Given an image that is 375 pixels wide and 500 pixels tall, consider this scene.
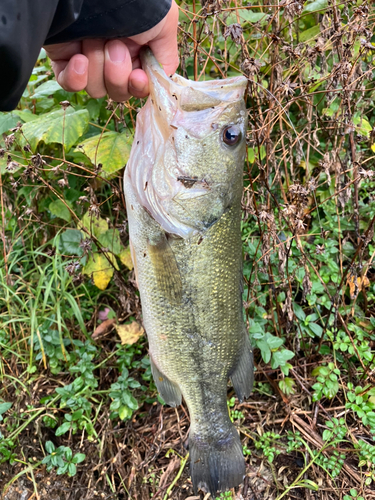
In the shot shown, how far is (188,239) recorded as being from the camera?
59.2 inches

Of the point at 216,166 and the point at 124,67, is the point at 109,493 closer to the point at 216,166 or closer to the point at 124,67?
the point at 216,166

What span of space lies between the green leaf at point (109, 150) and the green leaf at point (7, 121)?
63cm

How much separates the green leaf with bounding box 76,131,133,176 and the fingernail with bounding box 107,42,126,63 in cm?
66

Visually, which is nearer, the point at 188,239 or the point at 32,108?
the point at 188,239

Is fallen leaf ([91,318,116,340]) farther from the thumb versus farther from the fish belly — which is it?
the thumb

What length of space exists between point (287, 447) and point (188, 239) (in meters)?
1.79

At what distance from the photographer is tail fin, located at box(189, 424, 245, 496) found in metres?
1.72

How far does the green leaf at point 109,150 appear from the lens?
203 centimetres

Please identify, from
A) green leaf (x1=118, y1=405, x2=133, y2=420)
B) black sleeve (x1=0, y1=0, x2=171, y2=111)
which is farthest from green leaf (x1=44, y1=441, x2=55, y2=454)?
black sleeve (x1=0, y1=0, x2=171, y2=111)

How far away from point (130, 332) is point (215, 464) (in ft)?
3.62

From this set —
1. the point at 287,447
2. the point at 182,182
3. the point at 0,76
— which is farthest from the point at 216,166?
the point at 287,447

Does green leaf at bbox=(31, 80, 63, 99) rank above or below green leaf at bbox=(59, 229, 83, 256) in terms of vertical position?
above

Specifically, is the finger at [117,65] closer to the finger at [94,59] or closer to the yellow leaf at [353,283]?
the finger at [94,59]

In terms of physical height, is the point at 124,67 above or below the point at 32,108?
above
